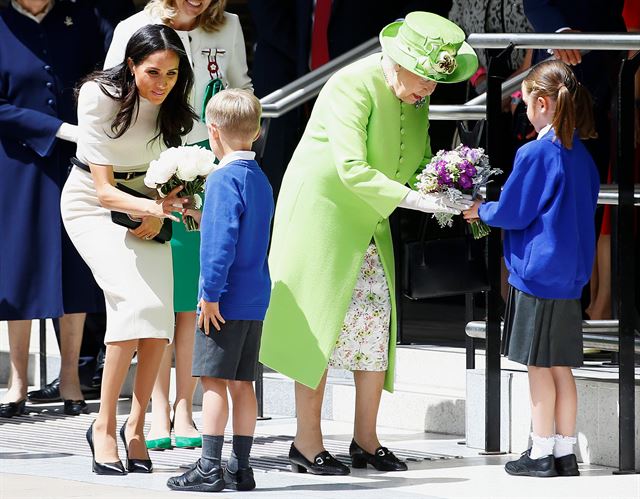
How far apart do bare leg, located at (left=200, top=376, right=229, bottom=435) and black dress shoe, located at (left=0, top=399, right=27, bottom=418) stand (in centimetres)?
212

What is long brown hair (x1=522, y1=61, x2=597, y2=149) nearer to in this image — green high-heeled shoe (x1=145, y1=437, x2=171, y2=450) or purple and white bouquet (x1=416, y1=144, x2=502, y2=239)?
purple and white bouquet (x1=416, y1=144, x2=502, y2=239)

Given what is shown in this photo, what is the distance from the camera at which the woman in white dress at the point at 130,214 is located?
5879 mm

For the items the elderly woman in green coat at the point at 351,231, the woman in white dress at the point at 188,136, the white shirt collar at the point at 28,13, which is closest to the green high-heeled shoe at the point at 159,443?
the woman in white dress at the point at 188,136

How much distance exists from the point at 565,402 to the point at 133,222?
172cm

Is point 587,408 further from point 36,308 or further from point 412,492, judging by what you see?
point 36,308

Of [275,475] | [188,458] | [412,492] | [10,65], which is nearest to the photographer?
[412,492]

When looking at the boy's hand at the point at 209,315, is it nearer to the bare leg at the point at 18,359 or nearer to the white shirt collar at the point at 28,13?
the bare leg at the point at 18,359

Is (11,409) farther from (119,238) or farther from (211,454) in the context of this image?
(211,454)

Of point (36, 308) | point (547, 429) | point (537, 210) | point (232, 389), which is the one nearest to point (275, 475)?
point (232, 389)

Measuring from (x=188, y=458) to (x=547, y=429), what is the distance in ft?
4.73

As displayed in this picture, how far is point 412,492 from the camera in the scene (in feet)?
18.2

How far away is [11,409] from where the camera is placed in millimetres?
7500

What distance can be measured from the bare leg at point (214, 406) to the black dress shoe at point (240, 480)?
0.15m

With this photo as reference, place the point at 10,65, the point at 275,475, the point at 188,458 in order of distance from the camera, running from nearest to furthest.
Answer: the point at 275,475 < the point at 188,458 < the point at 10,65
